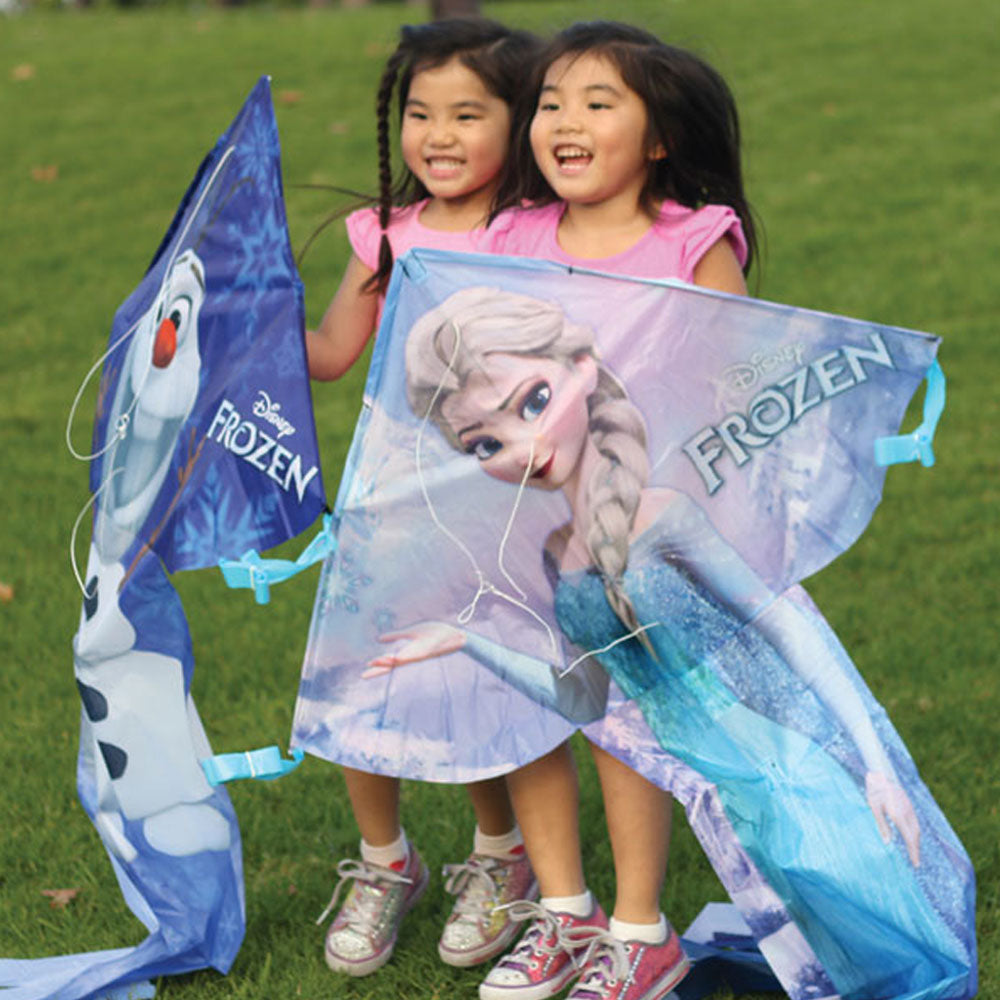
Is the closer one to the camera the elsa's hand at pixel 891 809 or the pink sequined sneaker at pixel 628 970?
the elsa's hand at pixel 891 809

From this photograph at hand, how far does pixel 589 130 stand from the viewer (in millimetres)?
3115

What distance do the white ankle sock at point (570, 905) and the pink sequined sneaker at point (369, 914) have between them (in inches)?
14.0

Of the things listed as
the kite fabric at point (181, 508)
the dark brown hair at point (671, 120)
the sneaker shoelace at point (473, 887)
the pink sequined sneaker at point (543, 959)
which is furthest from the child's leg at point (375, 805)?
the dark brown hair at point (671, 120)

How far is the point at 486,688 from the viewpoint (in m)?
3.07

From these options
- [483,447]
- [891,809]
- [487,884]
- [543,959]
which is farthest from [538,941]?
[483,447]

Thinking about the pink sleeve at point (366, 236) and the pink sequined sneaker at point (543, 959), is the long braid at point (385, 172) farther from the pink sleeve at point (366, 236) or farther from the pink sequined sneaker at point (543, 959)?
the pink sequined sneaker at point (543, 959)

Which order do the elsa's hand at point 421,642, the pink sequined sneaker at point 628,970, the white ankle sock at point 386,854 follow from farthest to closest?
the white ankle sock at point 386,854 → the pink sequined sneaker at point 628,970 → the elsa's hand at point 421,642

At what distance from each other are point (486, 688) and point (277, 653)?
1993 millimetres

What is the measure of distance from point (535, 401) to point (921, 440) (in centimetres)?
63

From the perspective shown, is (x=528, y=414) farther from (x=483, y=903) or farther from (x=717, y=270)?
(x=483, y=903)

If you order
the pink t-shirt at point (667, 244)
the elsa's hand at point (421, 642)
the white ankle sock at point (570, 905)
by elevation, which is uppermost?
the pink t-shirt at point (667, 244)

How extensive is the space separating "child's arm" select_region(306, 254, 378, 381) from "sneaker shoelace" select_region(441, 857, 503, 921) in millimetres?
1025

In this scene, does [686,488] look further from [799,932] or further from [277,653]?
[277,653]

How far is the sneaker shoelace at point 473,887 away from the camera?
352cm
